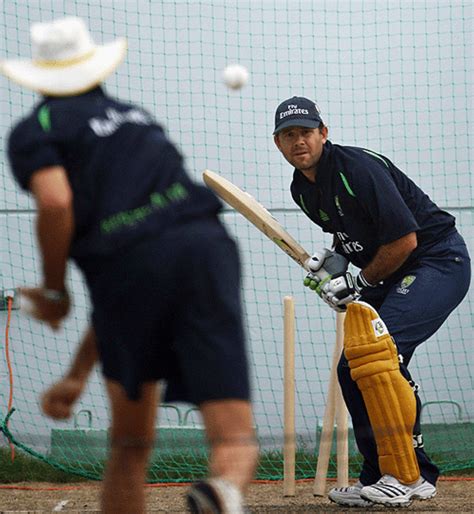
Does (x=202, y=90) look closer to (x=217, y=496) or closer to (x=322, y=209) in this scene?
(x=322, y=209)

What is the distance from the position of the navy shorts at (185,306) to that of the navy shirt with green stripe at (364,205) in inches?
78.6

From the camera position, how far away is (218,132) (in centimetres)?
697

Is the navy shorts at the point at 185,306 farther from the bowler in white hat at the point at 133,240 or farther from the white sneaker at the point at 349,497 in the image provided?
the white sneaker at the point at 349,497

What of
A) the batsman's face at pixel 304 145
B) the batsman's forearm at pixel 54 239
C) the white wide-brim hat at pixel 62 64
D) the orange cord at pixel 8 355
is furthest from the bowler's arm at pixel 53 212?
the orange cord at pixel 8 355

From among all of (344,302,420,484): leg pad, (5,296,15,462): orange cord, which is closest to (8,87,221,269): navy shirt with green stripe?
(344,302,420,484): leg pad

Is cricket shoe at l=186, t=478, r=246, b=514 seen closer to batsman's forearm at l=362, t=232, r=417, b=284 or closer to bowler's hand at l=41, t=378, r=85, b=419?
bowler's hand at l=41, t=378, r=85, b=419

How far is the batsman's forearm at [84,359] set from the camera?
3.22 m

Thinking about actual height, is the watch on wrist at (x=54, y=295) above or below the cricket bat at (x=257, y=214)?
below

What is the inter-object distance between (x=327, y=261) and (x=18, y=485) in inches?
82.8

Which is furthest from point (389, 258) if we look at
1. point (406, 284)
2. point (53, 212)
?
point (53, 212)

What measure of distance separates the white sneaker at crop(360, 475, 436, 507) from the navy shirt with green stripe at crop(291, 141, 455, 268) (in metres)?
0.87

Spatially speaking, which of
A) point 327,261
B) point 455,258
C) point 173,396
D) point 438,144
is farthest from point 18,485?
point 173,396

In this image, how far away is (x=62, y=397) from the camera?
318cm

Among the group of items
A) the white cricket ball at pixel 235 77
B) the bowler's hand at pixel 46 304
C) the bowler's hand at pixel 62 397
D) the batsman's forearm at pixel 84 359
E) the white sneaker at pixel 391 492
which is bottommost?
the white sneaker at pixel 391 492
